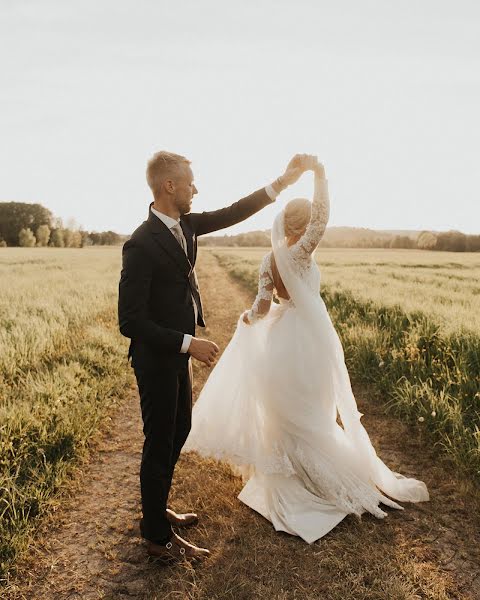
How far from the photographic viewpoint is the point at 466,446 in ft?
14.0

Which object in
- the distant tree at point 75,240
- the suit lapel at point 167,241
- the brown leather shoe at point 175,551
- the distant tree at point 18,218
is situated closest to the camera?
the suit lapel at point 167,241

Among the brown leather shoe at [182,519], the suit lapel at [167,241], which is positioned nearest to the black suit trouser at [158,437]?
the brown leather shoe at [182,519]

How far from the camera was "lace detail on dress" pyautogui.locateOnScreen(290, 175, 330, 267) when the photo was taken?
326 cm

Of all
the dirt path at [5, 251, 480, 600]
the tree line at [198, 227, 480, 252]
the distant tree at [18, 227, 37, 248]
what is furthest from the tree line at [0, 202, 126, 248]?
the dirt path at [5, 251, 480, 600]

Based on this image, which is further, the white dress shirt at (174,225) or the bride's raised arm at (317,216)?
the bride's raised arm at (317,216)

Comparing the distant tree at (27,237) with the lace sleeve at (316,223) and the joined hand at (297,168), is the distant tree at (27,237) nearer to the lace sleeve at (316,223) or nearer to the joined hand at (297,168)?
the joined hand at (297,168)

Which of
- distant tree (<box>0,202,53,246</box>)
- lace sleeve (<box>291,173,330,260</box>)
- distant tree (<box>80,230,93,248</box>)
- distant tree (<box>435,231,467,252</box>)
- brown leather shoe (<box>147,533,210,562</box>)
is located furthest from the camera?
distant tree (<box>80,230,93,248</box>)

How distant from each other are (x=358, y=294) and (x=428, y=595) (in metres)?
8.68

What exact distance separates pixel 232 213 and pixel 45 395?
3181mm

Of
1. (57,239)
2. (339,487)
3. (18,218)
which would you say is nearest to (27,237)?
(18,218)

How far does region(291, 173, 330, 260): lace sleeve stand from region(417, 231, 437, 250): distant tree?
7360 cm

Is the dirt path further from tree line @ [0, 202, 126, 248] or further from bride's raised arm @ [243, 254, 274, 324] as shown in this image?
tree line @ [0, 202, 126, 248]

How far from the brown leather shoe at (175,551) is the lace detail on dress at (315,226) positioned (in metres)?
2.23

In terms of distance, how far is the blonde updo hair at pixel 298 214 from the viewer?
138 inches
